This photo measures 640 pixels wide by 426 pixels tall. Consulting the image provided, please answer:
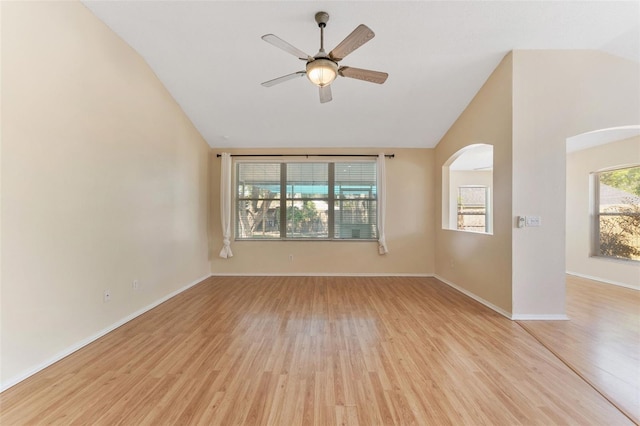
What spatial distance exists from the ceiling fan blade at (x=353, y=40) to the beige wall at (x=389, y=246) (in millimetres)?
3184

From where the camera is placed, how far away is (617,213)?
15.4ft

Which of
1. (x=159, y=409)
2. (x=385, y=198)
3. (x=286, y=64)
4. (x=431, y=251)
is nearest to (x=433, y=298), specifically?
(x=431, y=251)

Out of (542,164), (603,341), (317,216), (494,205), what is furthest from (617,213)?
(317,216)

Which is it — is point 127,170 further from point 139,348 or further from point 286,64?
point 286,64

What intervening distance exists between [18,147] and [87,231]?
896 mm

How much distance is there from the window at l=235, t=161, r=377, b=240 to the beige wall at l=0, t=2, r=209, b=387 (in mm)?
1925

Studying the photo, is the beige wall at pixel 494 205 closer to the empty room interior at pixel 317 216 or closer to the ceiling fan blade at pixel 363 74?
the empty room interior at pixel 317 216

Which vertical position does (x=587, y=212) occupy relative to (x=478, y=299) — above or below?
above

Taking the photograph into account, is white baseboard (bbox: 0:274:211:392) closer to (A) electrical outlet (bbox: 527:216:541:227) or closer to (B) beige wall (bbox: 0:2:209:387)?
(B) beige wall (bbox: 0:2:209:387)

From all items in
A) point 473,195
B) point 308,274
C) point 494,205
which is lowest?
point 308,274

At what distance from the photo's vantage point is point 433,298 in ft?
12.6

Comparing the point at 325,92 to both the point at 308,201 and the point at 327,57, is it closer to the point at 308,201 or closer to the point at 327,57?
the point at 327,57

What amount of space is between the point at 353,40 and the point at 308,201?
370 centimetres

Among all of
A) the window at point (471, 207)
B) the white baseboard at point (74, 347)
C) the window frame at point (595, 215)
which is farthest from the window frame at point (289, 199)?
the window frame at point (595, 215)
